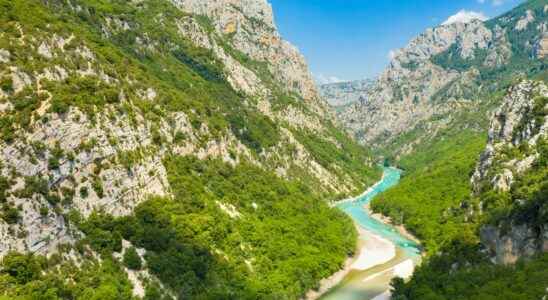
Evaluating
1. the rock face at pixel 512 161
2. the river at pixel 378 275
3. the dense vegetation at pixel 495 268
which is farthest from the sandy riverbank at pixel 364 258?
the rock face at pixel 512 161

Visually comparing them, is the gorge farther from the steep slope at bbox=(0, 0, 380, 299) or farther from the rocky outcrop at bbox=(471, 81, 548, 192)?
the rocky outcrop at bbox=(471, 81, 548, 192)

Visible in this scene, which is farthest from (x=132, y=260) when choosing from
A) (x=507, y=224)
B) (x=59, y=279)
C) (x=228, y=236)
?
(x=507, y=224)

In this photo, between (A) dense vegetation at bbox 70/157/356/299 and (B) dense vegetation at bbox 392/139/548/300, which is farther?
(A) dense vegetation at bbox 70/157/356/299

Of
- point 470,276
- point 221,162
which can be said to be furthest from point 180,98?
point 470,276

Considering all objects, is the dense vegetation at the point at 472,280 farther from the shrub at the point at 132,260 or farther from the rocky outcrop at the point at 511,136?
the shrub at the point at 132,260

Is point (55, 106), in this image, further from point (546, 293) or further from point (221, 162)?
point (546, 293)

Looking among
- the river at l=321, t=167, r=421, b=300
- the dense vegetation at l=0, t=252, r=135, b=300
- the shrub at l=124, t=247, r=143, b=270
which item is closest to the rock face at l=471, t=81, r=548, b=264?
the river at l=321, t=167, r=421, b=300

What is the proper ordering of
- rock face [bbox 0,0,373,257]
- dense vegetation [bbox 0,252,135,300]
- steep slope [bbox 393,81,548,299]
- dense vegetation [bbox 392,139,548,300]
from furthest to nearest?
rock face [bbox 0,0,373,257]
steep slope [bbox 393,81,548,299]
dense vegetation [bbox 392,139,548,300]
dense vegetation [bbox 0,252,135,300]
